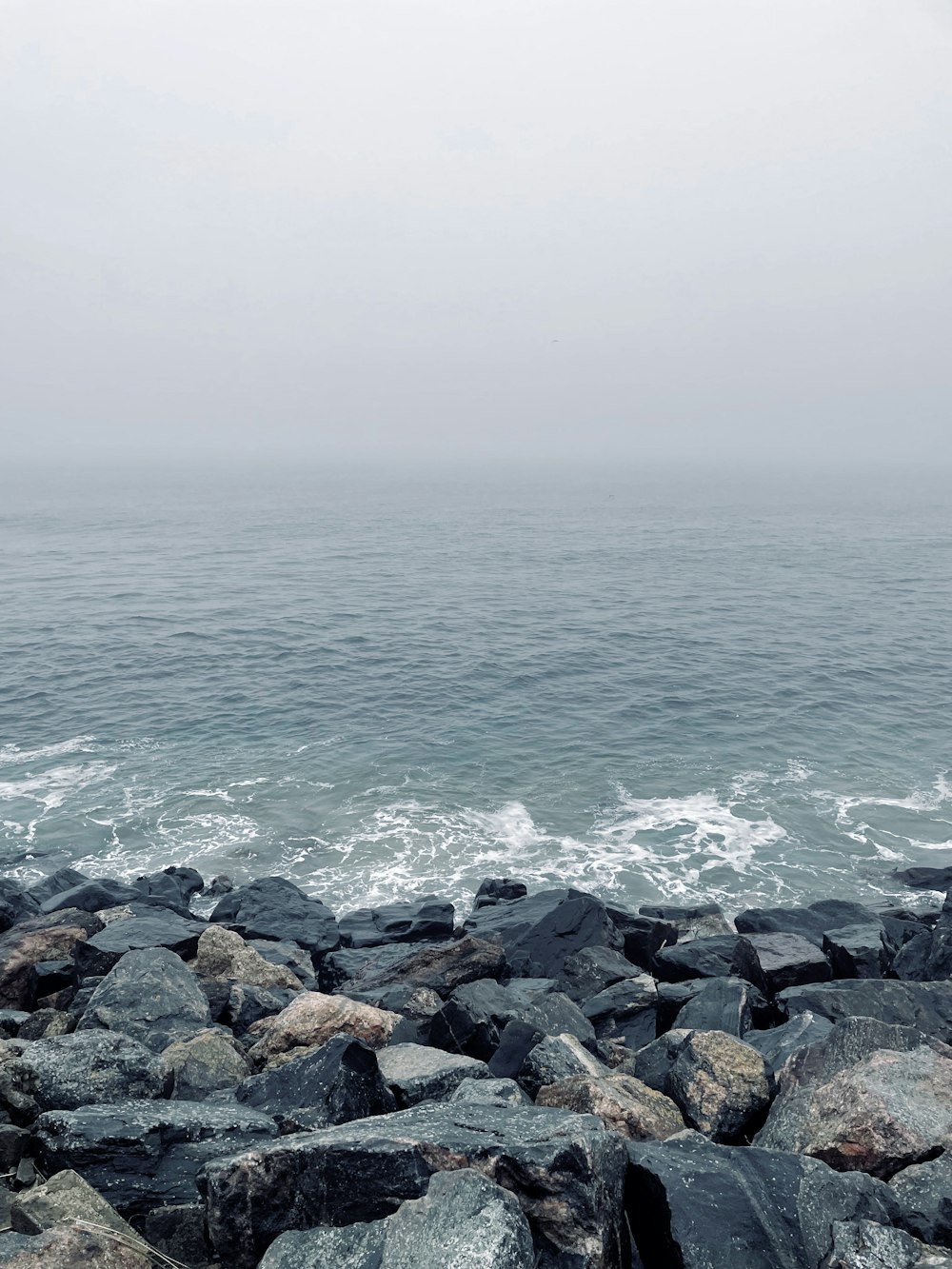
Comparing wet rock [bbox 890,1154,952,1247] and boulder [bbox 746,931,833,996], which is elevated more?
wet rock [bbox 890,1154,952,1247]

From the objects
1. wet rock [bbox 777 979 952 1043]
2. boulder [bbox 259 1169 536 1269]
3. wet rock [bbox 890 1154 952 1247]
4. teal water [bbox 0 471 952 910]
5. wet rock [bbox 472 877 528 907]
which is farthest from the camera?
teal water [bbox 0 471 952 910]

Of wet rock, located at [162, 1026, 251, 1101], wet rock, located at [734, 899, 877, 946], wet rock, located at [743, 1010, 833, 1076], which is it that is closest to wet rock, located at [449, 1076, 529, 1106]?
wet rock, located at [162, 1026, 251, 1101]

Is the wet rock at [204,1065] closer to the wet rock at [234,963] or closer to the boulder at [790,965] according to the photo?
the wet rock at [234,963]

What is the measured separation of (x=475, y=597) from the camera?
82.2 meters

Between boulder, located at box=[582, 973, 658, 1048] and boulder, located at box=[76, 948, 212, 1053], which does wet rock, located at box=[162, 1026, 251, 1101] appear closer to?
boulder, located at box=[76, 948, 212, 1053]

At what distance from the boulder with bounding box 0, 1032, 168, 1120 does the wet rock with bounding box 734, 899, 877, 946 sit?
21300 mm

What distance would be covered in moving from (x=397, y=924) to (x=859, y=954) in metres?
14.6

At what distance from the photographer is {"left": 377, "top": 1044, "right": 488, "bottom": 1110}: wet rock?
1254cm

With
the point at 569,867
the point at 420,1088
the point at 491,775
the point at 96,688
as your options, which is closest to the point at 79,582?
the point at 96,688

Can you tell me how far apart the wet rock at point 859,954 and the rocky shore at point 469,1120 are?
1.35 metres

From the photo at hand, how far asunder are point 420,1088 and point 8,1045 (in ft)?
26.7

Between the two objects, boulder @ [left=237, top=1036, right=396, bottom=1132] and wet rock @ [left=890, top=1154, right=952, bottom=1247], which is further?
boulder @ [left=237, top=1036, right=396, bottom=1132]

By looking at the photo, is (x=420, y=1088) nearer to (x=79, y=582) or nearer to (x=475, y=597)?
(x=475, y=597)

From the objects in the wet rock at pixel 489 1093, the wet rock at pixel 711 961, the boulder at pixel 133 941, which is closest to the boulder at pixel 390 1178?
the wet rock at pixel 489 1093
